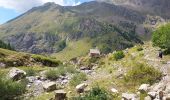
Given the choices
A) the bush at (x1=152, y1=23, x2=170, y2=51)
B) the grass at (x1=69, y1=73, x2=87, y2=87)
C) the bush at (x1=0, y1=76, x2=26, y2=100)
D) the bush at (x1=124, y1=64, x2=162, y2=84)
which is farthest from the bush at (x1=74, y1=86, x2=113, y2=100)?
the bush at (x1=152, y1=23, x2=170, y2=51)

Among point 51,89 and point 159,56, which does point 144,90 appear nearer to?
point 51,89

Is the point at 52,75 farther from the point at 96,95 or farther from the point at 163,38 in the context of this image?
the point at 96,95

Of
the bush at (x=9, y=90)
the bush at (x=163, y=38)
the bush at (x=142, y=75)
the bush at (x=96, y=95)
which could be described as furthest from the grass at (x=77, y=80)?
the bush at (x=163, y=38)

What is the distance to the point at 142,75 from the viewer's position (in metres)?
37.6

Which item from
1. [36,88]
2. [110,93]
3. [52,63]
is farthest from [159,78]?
[52,63]

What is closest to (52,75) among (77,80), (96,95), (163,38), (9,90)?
(77,80)

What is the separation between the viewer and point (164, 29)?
6184 cm

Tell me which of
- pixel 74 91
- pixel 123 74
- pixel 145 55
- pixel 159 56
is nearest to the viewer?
pixel 74 91

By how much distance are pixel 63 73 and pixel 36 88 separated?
12.2 metres

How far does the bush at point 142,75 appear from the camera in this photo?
36.5 m

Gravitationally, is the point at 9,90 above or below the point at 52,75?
above

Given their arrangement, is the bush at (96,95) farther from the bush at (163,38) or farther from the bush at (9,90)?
the bush at (163,38)

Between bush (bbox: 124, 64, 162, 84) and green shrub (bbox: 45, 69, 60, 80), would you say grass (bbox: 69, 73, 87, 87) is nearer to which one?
bush (bbox: 124, 64, 162, 84)

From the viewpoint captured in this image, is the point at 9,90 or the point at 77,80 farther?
the point at 77,80
